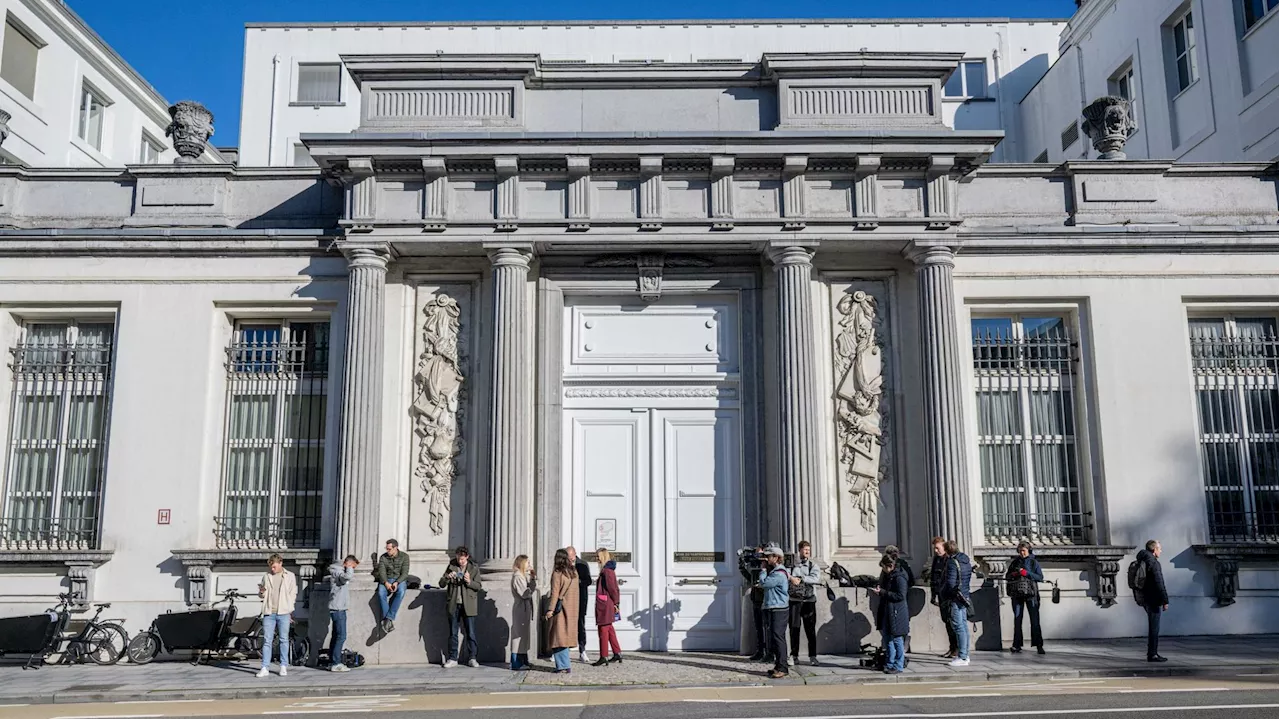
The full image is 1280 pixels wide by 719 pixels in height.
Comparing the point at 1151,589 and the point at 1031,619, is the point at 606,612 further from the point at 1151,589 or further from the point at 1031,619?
the point at 1151,589

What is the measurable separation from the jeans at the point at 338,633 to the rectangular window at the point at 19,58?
17.0 meters

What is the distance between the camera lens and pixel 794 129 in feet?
46.9

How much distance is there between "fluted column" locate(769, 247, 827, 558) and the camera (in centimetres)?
1358

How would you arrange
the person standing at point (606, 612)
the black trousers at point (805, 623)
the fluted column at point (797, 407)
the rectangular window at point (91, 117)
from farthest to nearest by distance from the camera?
the rectangular window at point (91, 117) < the fluted column at point (797, 407) < the black trousers at point (805, 623) < the person standing at point (606, 612)

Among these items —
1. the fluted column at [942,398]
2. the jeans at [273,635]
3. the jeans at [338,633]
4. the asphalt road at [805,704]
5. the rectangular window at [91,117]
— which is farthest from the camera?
the rectangular window at [91,117]

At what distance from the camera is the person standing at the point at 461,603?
12.7m

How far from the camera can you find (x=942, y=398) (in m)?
13.9

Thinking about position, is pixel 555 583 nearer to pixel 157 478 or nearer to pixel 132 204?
pixel 157 478

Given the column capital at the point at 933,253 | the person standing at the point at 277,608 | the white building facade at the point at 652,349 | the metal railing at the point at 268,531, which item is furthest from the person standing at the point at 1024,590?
the metal railing at the point at 268,531

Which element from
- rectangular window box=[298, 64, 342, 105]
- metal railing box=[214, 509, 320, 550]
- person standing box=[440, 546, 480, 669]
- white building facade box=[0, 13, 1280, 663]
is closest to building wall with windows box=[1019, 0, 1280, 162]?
white building facade box=[0, 13, 1280, 663]

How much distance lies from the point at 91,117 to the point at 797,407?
21603 millimetres

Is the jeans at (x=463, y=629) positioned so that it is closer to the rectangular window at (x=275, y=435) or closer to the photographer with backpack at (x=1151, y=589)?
the rectangular window at (x=275, y=435)

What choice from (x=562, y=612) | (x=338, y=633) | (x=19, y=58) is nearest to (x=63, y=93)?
(x=19, y=58)

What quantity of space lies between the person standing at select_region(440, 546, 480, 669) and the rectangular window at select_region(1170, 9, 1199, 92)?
17.3 m
